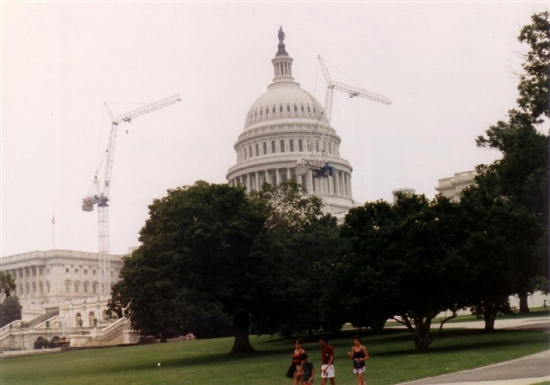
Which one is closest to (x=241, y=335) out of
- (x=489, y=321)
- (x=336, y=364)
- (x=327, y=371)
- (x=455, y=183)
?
(x=489, y=321)

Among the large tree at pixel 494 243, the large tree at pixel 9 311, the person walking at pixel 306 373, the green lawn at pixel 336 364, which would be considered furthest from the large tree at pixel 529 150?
the large tree at pixel 9 311

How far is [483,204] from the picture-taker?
5244 centimetres

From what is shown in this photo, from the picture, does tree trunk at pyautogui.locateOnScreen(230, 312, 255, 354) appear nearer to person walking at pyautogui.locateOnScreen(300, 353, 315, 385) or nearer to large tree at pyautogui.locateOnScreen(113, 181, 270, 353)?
large tree at pyautogui.locateOnScreen(113, 181, 270, 353)

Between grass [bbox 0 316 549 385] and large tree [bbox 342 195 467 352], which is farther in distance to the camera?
large tree [bbox 342 195 467 352]

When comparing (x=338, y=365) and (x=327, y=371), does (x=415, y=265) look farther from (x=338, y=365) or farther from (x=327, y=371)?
(x=327, y=371)

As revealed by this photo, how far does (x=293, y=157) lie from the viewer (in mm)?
190250

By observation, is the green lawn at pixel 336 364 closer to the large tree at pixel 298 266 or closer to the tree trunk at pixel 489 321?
the tree trunk at pixel 489 321

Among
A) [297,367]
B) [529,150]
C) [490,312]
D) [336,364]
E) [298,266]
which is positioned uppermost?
[529,150]

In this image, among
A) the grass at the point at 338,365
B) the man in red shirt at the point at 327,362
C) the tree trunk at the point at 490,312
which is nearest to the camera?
the man in red shirt at the point at 327,362

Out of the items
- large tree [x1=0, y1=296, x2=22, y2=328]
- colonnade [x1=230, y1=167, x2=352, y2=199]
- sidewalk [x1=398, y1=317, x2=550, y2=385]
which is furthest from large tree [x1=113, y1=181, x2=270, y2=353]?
colonnade [x1=230, y1=167, x2=352, y2=199]

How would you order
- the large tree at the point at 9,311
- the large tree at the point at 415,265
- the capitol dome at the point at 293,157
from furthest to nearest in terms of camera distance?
the capitol dome at the point at 293,157 < the large tree at the point at 9,311 < the large tree at the point at 415,265

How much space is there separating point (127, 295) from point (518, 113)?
28924 mm

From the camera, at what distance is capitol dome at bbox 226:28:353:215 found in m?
188

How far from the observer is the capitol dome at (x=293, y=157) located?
18762 centimetres
